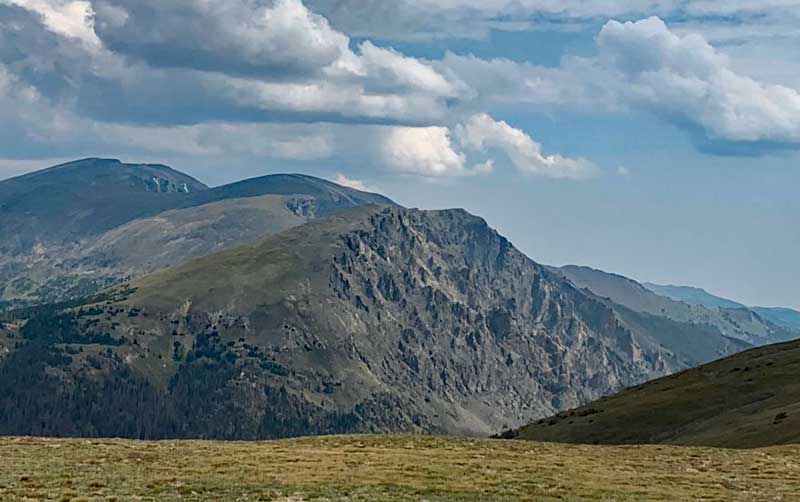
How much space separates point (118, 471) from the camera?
55.4 meters

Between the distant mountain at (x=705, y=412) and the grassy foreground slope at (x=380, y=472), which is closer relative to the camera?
the grassy foreground slope at (x=380, y=472)

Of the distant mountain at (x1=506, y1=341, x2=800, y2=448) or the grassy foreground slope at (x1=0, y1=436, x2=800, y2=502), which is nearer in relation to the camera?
the grassy foreground slope at (x1=0, y1=436, x2=800, y2=502)

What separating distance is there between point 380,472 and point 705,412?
224 feet

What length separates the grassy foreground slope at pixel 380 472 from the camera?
49594 millimetres

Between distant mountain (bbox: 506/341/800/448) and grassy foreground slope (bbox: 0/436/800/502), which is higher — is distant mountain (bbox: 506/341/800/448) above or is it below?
above

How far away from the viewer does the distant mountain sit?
86.9m

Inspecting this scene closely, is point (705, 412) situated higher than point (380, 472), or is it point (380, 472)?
point (705, 412)

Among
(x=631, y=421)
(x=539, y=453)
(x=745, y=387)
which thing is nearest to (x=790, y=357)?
(x=745, y=387)

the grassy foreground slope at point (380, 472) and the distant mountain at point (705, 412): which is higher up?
the distant mountain at point (705, 412)

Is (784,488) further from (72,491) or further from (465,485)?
(72,491)

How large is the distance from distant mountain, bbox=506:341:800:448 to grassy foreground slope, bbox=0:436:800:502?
1647cm

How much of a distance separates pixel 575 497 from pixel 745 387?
76.3 meters

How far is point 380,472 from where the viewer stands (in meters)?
56.9

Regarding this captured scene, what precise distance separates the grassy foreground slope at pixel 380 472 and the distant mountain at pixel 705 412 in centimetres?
1647
